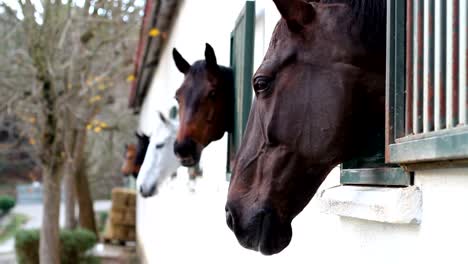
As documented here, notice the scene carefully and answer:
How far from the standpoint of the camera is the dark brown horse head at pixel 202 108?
11.3 feet

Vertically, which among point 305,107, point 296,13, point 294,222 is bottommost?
point 294,222

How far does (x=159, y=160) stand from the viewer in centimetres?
Result: 564

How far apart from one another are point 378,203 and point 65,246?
38.3 feet

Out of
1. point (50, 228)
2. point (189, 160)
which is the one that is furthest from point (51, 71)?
point (189, 160)

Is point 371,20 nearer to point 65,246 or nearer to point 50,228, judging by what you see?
point 50,228

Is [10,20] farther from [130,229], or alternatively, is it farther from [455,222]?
[130,229]

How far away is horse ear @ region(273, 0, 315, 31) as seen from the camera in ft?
5.53

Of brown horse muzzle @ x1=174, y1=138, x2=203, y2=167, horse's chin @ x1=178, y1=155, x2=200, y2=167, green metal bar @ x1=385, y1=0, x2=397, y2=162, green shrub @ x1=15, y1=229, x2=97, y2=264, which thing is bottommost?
green shrub @ x1=15, y1=229, x2=97, y2=264

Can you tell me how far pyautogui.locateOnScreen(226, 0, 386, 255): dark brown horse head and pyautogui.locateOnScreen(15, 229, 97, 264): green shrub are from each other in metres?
11.4

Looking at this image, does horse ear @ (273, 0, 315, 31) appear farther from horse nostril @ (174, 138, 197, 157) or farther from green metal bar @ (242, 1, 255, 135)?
horse nostril @ (174, 138, 197, 157)

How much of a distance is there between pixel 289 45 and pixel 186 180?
484 centimetres

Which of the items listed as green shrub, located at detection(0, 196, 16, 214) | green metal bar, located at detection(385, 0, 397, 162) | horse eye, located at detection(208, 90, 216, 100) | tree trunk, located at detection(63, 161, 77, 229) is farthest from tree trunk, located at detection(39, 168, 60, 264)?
green shrub, located at detection(0, 196, 16, 214)

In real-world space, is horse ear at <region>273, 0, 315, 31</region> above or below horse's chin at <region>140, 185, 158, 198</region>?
above

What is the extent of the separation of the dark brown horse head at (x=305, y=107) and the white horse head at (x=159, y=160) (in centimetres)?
391
